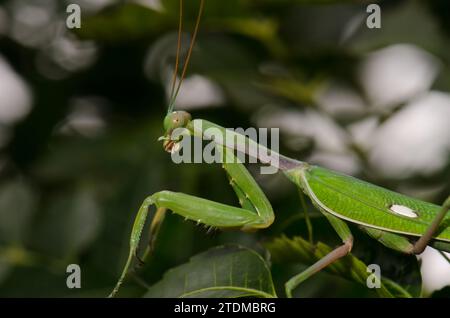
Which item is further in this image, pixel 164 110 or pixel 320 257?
pixel 164 110

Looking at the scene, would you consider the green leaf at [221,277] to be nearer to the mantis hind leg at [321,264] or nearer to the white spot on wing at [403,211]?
the mantis hind leg at [321,264]

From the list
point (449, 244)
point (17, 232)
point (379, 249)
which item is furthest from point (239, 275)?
point (17, 232)

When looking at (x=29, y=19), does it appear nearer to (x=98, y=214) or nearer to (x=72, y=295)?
(x=98, y=214)

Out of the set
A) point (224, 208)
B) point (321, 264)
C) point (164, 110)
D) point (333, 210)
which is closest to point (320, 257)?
point (321, 264)

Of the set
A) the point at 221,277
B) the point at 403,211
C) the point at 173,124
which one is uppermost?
the point at 173,124

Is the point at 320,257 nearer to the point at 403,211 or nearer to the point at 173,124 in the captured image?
the point at 403,211

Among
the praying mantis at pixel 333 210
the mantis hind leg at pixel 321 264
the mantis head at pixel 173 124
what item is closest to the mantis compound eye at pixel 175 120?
the mantis head at pixel 173 124
